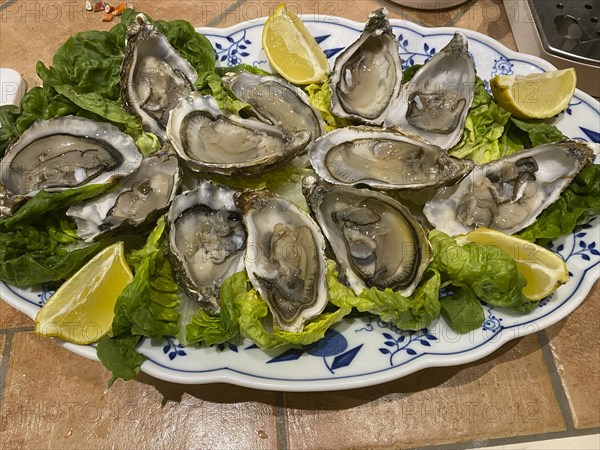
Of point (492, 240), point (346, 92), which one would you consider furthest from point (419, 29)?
point (492, 240)

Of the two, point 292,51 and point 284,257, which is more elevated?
point 292,51

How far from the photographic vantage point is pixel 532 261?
1520 millimetres

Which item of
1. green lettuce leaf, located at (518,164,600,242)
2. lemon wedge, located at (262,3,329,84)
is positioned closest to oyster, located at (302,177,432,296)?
green lettuce leaf, located at (518,164,600,242)

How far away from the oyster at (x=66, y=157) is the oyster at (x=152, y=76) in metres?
0.12

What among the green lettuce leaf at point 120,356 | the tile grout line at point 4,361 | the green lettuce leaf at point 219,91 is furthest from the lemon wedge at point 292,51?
the tile grout line at point 4,361

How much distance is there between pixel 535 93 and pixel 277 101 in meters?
0.86

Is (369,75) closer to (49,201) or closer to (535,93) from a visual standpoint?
(535,93)

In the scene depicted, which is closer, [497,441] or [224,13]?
[497,441]

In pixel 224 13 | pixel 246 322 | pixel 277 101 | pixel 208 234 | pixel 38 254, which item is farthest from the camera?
pixel 224 13

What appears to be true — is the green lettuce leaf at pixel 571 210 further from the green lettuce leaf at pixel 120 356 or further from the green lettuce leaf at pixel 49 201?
the green lettuce leaf at pixel 49 201

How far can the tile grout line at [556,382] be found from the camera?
1668 millimetres

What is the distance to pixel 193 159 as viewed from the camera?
1586 mm

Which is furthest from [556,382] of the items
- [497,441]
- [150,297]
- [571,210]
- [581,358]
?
[150,297]

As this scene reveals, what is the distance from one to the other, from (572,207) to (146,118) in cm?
137
